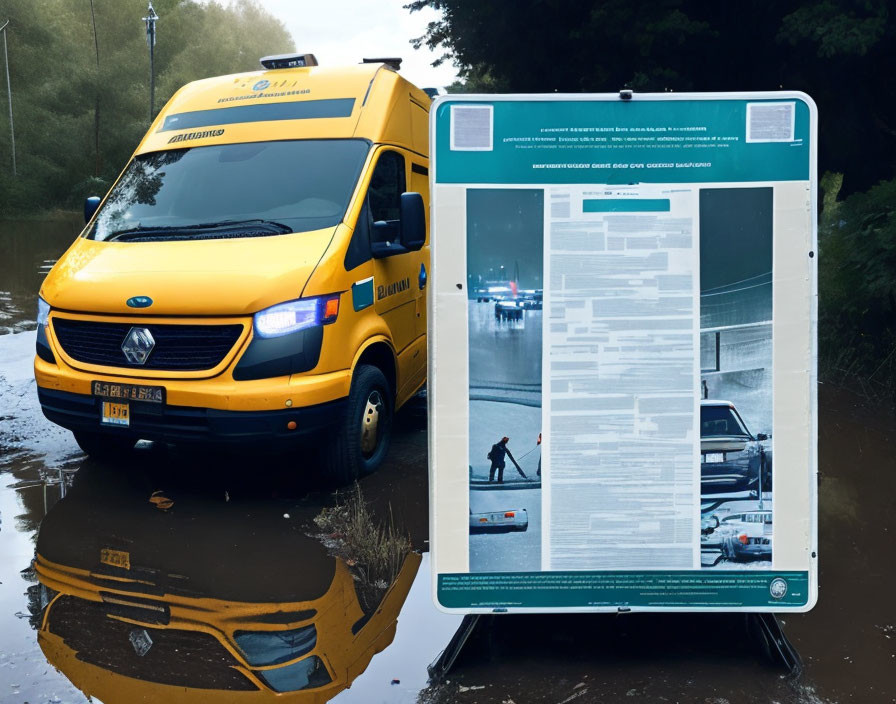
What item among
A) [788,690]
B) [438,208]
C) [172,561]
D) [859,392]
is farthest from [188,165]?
[859,392]

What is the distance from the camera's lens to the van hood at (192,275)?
5.37m

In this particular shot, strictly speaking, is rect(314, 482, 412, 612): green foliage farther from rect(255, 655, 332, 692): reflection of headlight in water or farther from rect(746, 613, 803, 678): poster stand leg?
rect(746, 613, 803, 678): poster stand leg

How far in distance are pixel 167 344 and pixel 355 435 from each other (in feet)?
4.16

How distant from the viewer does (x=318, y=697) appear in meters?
3.62

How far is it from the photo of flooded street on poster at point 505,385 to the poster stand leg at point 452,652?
0.32 m

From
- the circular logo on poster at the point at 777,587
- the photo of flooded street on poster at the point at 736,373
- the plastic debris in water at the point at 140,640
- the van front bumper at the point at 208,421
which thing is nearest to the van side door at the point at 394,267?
the van front bumper at the point at 208,421

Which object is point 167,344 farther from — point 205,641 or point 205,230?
point 205,641

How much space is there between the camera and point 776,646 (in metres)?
3.66

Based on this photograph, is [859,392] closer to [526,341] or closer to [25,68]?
[526,341]

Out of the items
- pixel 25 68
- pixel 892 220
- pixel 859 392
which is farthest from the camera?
pixel 25 68

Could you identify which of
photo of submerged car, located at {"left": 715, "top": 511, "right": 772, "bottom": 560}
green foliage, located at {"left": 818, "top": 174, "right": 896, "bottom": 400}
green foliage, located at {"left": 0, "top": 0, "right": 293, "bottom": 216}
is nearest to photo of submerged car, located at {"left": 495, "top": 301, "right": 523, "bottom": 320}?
photo of submerged car, located at {"left": 715, "top": 511, "right": 772, "bottom": 560}

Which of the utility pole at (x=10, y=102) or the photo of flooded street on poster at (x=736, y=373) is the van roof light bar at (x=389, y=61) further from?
the utility pole at (x=10, y=102)

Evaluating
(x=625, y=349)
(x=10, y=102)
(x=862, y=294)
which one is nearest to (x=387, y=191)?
(x=625, y=349)

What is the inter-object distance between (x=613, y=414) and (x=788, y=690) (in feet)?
4.12
